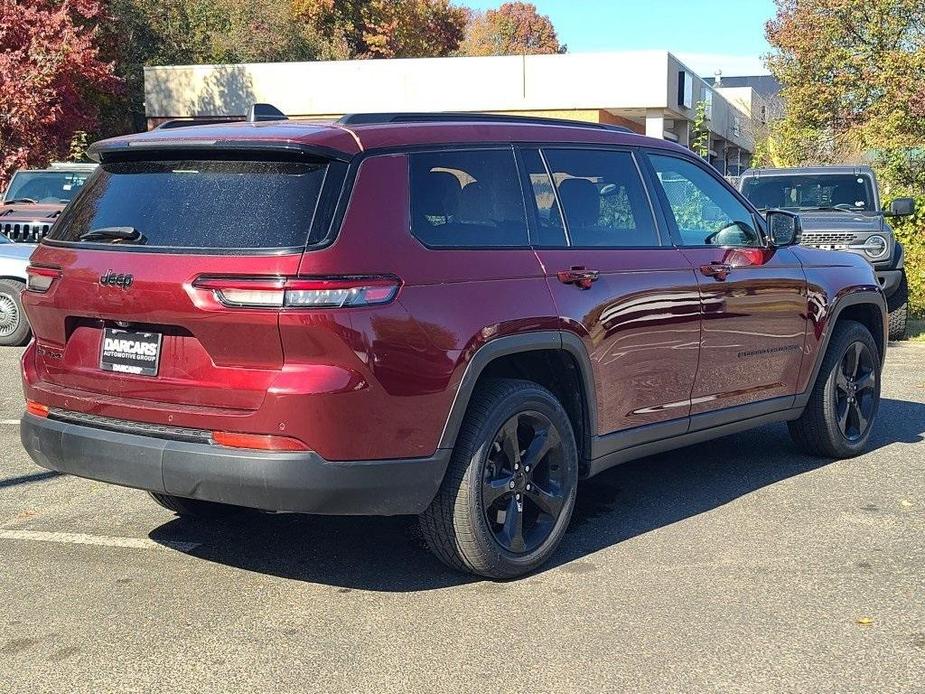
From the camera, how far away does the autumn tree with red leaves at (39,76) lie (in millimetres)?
24406

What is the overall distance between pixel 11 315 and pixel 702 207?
27.3 ft

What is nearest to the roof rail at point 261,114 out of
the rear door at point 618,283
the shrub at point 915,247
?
the rear door at point 618,283

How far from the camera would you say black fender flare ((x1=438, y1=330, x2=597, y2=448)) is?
4.45 meters

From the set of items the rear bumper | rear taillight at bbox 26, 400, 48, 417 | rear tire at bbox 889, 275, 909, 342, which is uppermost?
rear taillight at bbox 26, 400, 48, 417

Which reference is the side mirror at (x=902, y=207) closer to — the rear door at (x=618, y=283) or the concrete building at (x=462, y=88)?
the rear door at (x=618, y=283)

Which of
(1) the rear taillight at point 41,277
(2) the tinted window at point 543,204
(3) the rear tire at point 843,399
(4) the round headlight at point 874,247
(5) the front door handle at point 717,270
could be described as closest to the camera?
(1) the rear taillight at point 41,277

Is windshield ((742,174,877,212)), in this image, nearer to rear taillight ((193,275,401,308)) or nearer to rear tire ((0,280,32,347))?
rear tire ((0,280,32,347))

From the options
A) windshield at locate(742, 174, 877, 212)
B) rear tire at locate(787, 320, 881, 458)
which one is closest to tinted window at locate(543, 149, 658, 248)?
rear tire at locate(787, 320, 881, 458)

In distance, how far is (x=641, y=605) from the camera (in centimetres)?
450

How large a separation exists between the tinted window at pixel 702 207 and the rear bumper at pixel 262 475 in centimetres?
215

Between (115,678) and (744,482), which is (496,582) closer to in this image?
(115,678)

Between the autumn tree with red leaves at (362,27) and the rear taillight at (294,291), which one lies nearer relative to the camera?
the rear taillight at (294,291)

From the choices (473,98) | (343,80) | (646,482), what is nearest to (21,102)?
(343,80)

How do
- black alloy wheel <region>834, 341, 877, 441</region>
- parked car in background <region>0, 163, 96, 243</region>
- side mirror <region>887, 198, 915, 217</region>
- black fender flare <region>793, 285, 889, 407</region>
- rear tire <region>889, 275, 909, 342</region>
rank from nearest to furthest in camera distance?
black fender flare <region>793, 285, 889, 407</region> < black alloy wheel <region>834, 341, 877, 441</region> < side mirror <region>887, 198, 915, 217</region> < rear tire <region>889, 275, 909, 342</region> < parked car in background <region>0, 163, 96, 243</region>
